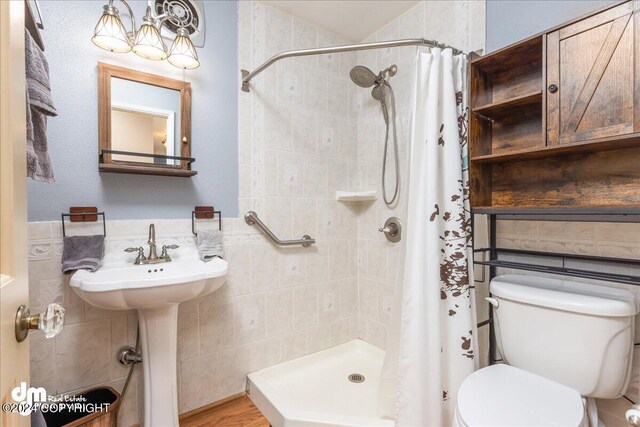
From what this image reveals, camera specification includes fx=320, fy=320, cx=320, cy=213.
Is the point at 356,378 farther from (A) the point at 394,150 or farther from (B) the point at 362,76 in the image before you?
(B) the point at 362,76

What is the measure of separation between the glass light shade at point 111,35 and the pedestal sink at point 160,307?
37.6 inches

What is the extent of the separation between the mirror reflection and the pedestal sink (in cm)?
52

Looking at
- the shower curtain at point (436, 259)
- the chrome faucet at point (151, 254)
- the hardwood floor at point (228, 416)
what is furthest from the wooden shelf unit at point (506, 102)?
the hardwood floor at point (228, 416)

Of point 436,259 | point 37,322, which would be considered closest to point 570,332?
point 436,259

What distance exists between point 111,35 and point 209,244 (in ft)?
3.35

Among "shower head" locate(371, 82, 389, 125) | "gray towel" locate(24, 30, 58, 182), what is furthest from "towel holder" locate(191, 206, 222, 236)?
"shower head" locate(371, 82, 389, 125)

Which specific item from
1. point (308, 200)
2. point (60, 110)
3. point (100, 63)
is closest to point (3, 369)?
point (60, 110)

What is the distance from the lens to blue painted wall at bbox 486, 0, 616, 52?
1.33 metres

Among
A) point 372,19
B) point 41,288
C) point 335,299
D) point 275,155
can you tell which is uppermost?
point 372,19

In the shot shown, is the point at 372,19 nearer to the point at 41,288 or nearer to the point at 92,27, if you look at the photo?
the point at 92,27

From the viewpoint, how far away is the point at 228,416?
5.54 ft

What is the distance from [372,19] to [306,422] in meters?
2.35

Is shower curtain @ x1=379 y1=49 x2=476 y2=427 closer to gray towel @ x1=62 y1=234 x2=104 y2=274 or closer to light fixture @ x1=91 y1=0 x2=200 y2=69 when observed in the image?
light fixture @ x1=91 y1=0 x2=200 y2=69

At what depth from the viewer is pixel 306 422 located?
1.45 metres
